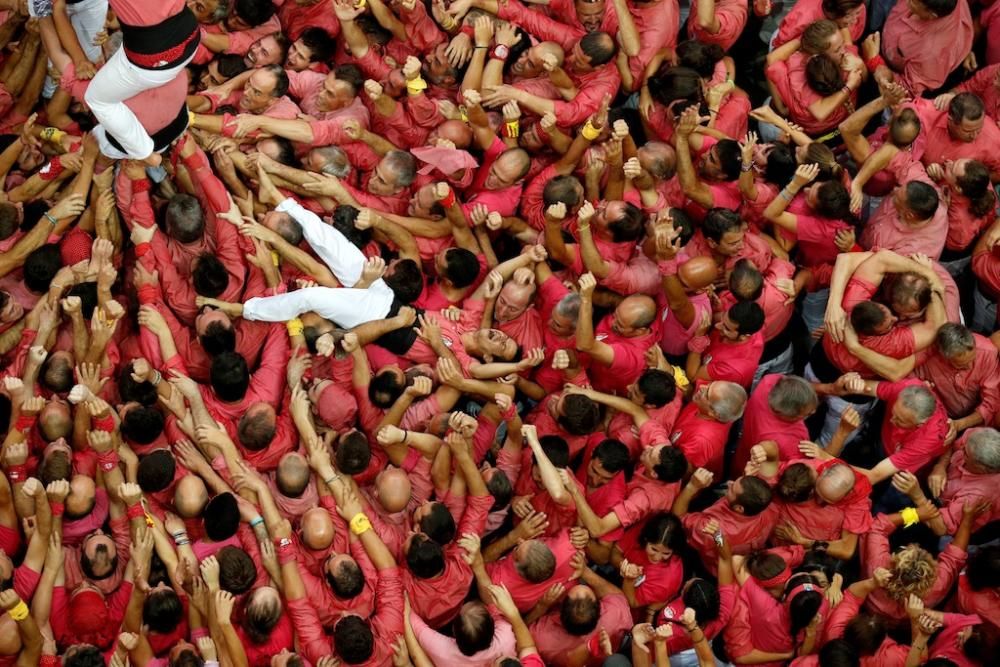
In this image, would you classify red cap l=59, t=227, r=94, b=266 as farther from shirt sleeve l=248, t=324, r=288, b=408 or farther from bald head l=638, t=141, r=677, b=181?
bald head l=638, t=141, r=677, b=181

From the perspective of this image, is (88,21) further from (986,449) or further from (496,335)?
(986,449)

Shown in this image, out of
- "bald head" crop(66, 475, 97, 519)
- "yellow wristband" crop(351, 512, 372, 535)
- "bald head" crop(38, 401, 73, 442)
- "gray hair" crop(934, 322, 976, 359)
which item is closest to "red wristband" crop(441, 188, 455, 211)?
"yellow wristband" crop(351, 512, 372, 535)

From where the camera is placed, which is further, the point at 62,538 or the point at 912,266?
the point at 912,266

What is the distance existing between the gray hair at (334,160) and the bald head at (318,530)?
2001mm

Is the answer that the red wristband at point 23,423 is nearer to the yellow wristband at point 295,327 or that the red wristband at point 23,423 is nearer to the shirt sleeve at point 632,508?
the yellow wristband at point 295,327

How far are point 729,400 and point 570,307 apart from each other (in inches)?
35.9

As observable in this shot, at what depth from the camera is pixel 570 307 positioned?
7.29 m

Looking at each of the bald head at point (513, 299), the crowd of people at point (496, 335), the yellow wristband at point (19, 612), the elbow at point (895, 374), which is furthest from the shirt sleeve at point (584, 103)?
the yellow wristband at point (19, 612)

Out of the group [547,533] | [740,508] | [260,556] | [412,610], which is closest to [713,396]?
[740,508]

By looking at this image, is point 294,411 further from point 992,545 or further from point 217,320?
point 992,545

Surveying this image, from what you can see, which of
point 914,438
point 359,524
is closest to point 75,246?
point 359,524

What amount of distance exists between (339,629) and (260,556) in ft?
1.86

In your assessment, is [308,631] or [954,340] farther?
[954,340]

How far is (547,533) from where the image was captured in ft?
23.5
